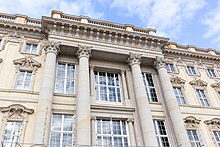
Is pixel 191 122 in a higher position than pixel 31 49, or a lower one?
lower

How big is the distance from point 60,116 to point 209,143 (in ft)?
40.4

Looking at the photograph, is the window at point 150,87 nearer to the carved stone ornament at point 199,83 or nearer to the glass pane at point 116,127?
the glass pane at point 116,127

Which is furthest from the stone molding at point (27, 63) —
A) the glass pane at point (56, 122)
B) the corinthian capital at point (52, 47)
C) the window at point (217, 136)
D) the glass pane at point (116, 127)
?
the window at point (217, 136)

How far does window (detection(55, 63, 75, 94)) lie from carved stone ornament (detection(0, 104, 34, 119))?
109 inches

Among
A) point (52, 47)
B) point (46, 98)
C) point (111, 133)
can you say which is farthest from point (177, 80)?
point (46, 98)

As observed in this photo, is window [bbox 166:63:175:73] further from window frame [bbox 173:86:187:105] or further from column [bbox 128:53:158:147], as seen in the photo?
column [bbox 128:53:158:147]

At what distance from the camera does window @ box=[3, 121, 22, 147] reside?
12.5 meters

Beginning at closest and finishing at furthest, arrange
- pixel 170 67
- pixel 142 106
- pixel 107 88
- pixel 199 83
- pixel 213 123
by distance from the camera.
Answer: pixel 142 106 < pixel 107 88 < pixel 213 123 < pixel 199 83 < pixel 170 67

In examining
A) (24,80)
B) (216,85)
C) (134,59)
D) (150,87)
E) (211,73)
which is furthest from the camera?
(211,73)

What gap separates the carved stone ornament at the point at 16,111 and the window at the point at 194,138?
12.6m

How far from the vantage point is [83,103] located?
1429cm

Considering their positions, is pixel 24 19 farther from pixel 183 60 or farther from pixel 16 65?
pixel 183 60

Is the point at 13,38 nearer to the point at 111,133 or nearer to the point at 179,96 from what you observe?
the point at 111,133

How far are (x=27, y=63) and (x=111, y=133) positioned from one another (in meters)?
8.57
